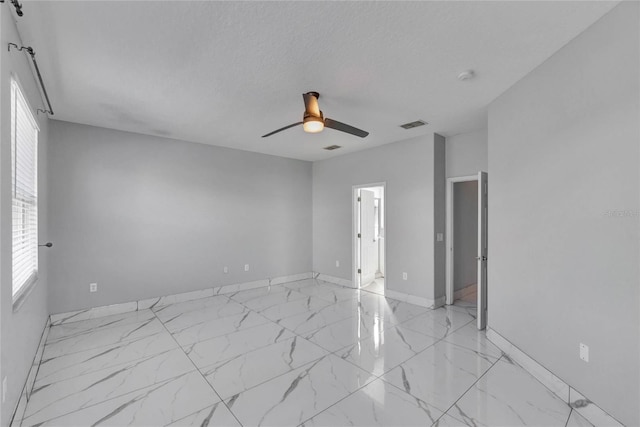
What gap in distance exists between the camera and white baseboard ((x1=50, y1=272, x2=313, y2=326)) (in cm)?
386

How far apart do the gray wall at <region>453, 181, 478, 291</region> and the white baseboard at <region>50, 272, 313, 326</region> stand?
3.25 m

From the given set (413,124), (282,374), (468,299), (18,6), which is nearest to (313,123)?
(413,124)

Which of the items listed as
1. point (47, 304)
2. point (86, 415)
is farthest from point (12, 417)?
point (47, 304)

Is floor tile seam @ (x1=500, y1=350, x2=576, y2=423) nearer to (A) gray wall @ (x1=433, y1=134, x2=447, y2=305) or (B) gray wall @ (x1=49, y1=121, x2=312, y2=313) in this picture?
(A) gray wall @ (x1=433, y1=134, x2=447, y2=305)

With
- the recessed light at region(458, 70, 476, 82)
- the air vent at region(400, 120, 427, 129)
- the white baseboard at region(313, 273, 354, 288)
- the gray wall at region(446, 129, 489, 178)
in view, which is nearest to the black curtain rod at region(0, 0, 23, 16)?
the recessed light at region(458, 70, 476, 82)

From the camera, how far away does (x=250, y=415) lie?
2.08 meters

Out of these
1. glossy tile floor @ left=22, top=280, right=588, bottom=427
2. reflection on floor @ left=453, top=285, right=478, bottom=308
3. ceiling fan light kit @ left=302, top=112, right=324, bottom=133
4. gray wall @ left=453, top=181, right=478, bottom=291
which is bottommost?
reflection on floor @ left=453, top=285, right=478, bottom=308

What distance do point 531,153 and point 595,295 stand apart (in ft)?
4.23

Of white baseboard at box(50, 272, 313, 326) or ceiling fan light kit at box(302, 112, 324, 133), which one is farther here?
white baseboard at box(50, 272, 313, 326)

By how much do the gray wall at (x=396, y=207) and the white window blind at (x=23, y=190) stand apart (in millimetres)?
4504

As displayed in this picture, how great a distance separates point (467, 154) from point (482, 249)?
159 centimetres

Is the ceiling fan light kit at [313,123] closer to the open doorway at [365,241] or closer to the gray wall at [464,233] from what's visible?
the open doorway at [365,241]

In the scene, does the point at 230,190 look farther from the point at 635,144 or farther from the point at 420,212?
the point at 635,144

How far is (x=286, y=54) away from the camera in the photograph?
231 cm
